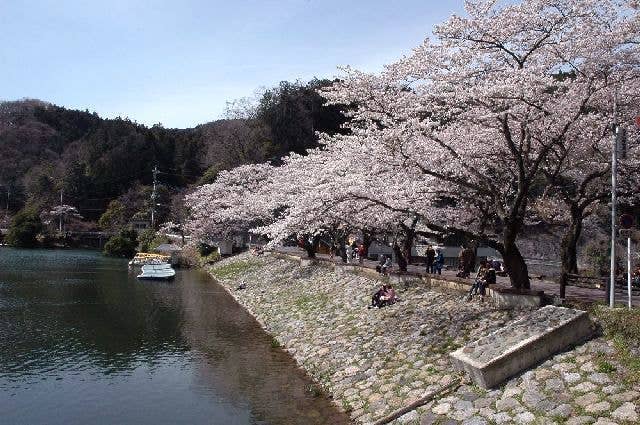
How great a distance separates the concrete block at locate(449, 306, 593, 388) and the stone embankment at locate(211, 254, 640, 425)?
24cm

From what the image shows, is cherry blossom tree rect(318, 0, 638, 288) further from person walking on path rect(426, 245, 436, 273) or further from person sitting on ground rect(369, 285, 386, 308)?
person walking on path rect(426, 245, 436, 273)

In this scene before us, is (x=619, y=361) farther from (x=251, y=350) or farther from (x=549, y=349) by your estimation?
(x=251, y=350)

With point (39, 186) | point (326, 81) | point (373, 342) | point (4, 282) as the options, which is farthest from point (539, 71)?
point (39, 186)

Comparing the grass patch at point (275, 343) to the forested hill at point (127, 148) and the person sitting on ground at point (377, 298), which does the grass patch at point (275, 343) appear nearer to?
the person sitting on ground at point (377, 298)

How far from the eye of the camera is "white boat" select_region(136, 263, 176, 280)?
41406 millimetres

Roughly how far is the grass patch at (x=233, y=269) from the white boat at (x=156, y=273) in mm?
4046

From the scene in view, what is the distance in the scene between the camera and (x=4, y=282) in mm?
36938

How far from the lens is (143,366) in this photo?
55.2 ft

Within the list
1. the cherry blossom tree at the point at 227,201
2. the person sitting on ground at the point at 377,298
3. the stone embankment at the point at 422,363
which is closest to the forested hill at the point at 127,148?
the cherry blossom tree at the point at 227,201

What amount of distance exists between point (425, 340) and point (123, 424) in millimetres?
7821

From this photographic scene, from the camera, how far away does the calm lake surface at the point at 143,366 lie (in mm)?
12766

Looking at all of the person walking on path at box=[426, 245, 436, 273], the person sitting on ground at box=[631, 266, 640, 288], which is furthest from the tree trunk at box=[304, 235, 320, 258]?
the person sitting on ground at box=[631, 266, 640, 288]

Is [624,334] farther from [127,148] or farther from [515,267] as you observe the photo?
[127,148]

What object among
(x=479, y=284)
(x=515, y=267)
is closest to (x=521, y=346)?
(x=515, y=267)
